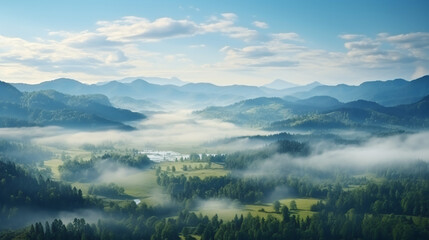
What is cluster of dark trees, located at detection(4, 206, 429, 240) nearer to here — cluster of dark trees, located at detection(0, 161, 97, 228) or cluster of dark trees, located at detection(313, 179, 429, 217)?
cluster of dark trees, located at detection(0, 161, 97, 228)

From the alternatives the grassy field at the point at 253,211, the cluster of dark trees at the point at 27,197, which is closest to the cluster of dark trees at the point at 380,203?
the grassy field at the point at 253,211

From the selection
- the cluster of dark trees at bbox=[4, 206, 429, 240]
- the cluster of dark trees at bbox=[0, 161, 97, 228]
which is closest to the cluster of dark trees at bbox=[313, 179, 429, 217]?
the cluster of dark trees at bbox=[4, 206, 429, 240]

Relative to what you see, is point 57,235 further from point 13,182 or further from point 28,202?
point 13,182

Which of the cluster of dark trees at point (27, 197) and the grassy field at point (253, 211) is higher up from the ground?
the cluster of dark trees at point (27, 197)

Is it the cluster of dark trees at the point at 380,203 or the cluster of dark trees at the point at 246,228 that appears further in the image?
the cluster of dark trees at the point at 380,203

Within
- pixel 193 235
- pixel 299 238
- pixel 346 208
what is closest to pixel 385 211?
pixel 346 208

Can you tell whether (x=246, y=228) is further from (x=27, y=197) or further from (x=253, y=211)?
(x=27, y=197)

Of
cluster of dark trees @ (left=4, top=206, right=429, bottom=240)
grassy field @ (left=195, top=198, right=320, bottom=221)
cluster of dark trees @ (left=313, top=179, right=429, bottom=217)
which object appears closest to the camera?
cluster of dark trees @ (left=4, top=206, right=429, bottom=240)

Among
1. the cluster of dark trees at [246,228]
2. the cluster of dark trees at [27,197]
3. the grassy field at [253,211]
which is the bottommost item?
the grassy field at [253,211]

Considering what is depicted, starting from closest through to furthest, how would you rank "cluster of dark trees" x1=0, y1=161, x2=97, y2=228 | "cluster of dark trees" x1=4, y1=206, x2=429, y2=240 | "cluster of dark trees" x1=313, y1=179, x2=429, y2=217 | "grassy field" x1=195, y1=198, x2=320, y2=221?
"cluster of dark trees" x1=4, y1=206, x2=429, y2=240
"cluster of dark trees" x1=0, y1=161, x2=97, y2=228
"grassy field" x1=195, y1=198, x2=320, y2=221
"cluster of dark trees" x1=313, y1=179, x2=429, y2=217

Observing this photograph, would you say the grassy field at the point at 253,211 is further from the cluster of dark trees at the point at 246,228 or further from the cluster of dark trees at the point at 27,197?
the cluster of dark trees at the point at 27,197

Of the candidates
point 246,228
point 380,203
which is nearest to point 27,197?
point 246,228
